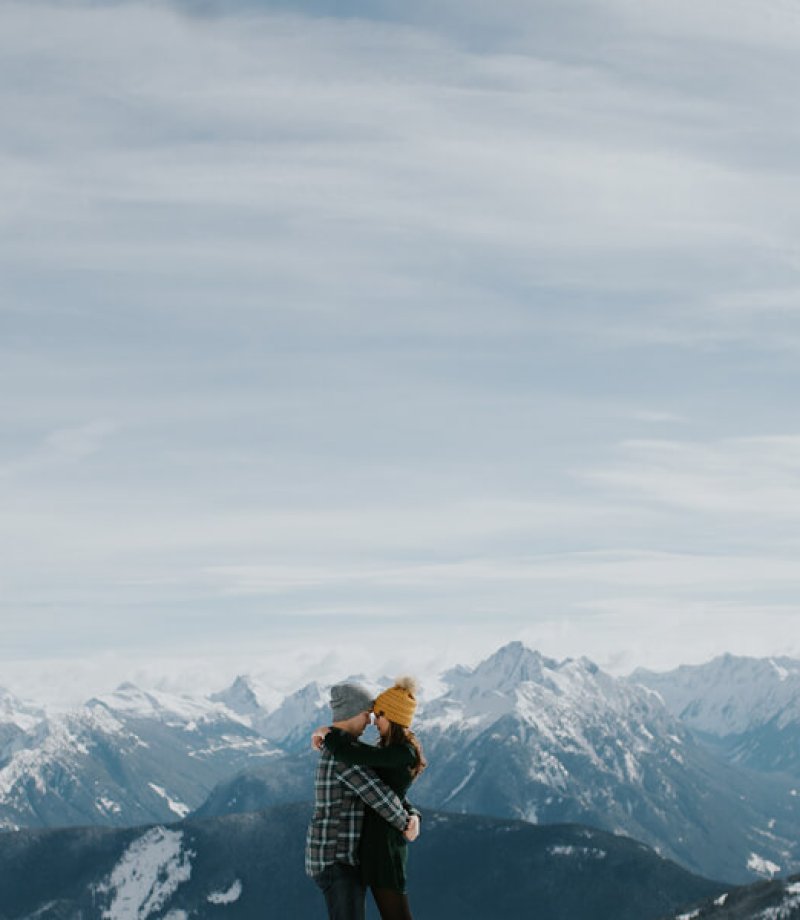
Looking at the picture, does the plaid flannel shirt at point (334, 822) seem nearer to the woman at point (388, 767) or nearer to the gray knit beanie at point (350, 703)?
the woman at point (388, 767)

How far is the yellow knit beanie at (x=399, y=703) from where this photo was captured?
27250 millimetres

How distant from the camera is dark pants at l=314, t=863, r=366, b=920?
2797 centimetres

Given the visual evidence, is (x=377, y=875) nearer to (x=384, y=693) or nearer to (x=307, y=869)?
(x=307, y=869)

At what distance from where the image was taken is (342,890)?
2809 centimetres

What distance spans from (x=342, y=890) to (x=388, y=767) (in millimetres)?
2978

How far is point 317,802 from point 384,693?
8.56 feet

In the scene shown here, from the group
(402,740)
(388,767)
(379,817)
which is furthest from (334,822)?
(402,740)

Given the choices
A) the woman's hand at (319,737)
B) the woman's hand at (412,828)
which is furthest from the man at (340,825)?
the woman's hand at (412,828)

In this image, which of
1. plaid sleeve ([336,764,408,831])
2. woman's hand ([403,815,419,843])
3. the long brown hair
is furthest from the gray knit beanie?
woman's hand ([403,815,419,843])

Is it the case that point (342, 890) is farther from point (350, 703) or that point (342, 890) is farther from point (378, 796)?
point (350, 703)

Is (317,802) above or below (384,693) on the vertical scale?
below

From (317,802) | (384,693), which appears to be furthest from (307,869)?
(384,693)

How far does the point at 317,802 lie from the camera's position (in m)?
27.8

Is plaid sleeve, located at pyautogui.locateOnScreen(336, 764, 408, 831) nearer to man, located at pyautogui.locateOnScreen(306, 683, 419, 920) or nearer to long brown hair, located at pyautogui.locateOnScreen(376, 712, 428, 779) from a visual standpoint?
man, located at pyautogui.locateOnScreen(306, 683, 419, 920)
